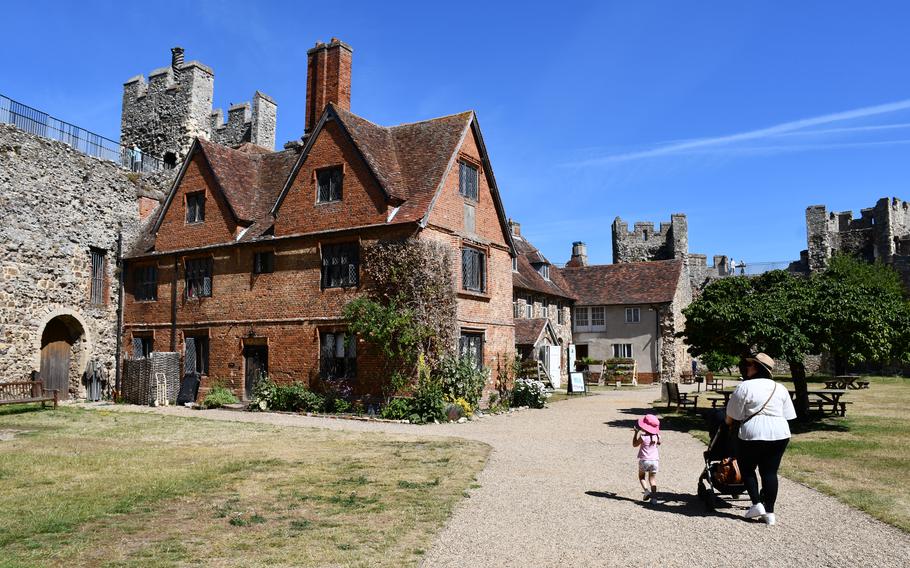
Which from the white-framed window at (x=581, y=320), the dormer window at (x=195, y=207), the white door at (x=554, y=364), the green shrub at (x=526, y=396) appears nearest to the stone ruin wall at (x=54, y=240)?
the dormer window at (x=195, y=207)

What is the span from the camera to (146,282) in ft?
91.8

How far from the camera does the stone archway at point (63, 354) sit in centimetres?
2569

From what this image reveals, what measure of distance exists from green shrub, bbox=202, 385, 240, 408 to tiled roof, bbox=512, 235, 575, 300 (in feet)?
56.7

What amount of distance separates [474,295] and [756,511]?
1580 centimetres

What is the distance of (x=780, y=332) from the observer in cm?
1647

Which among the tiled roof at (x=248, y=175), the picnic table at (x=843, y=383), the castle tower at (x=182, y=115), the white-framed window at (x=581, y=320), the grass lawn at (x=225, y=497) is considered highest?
the castle tower at (x=182, y=115)

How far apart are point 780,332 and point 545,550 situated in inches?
462

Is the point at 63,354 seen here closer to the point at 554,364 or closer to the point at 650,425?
the point at 554,364

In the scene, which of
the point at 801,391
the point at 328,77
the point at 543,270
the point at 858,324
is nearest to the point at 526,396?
the point at 801,391

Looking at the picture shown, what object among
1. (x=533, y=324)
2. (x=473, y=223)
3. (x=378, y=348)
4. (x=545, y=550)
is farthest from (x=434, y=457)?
(x=533, y=324)

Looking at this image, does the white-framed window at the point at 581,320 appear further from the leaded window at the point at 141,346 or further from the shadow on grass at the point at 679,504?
the shadow on grass at the point at 679,504

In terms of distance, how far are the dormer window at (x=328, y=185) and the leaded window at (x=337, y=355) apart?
15.1ft

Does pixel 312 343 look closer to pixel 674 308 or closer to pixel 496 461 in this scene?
pixel 496 461

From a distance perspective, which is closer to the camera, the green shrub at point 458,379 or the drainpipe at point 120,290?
the green shrub at point 458,379
